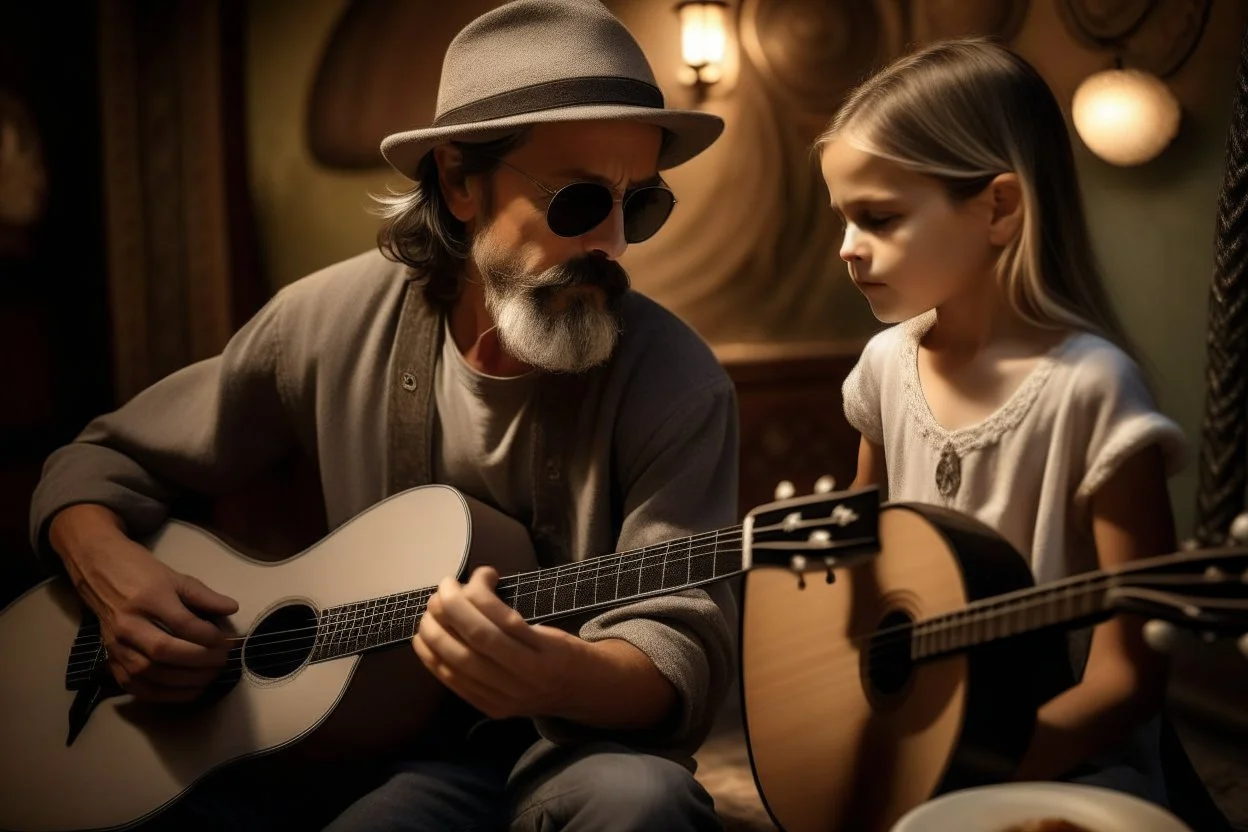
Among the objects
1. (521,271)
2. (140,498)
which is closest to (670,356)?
(521,271)

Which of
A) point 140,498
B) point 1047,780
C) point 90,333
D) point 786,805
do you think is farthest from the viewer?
point 90,333

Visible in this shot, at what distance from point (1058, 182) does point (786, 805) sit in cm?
74

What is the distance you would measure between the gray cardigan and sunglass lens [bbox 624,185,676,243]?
0.47 feet

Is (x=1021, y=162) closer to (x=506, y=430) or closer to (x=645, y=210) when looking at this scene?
(x=645, y=210)

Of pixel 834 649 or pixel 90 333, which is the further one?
pixel 90 333

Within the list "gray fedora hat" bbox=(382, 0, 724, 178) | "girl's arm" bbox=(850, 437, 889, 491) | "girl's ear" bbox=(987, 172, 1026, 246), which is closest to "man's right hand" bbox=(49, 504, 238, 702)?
"gray fedora hat" bbox=(382, 0, 724, 178)

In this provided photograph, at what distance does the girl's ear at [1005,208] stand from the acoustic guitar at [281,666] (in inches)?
21.5

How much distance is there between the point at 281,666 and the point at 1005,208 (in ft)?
3.85

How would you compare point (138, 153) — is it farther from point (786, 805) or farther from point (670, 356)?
point (786, 805)

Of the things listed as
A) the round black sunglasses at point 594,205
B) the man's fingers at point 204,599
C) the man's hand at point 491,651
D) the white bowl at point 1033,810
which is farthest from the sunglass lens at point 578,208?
the white bowl at point 1033,810

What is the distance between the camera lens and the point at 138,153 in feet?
7.77

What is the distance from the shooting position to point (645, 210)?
5.58 feet

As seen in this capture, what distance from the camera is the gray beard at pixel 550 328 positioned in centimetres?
166

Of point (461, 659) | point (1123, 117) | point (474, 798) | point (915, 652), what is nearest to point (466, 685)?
point (461, 659)
